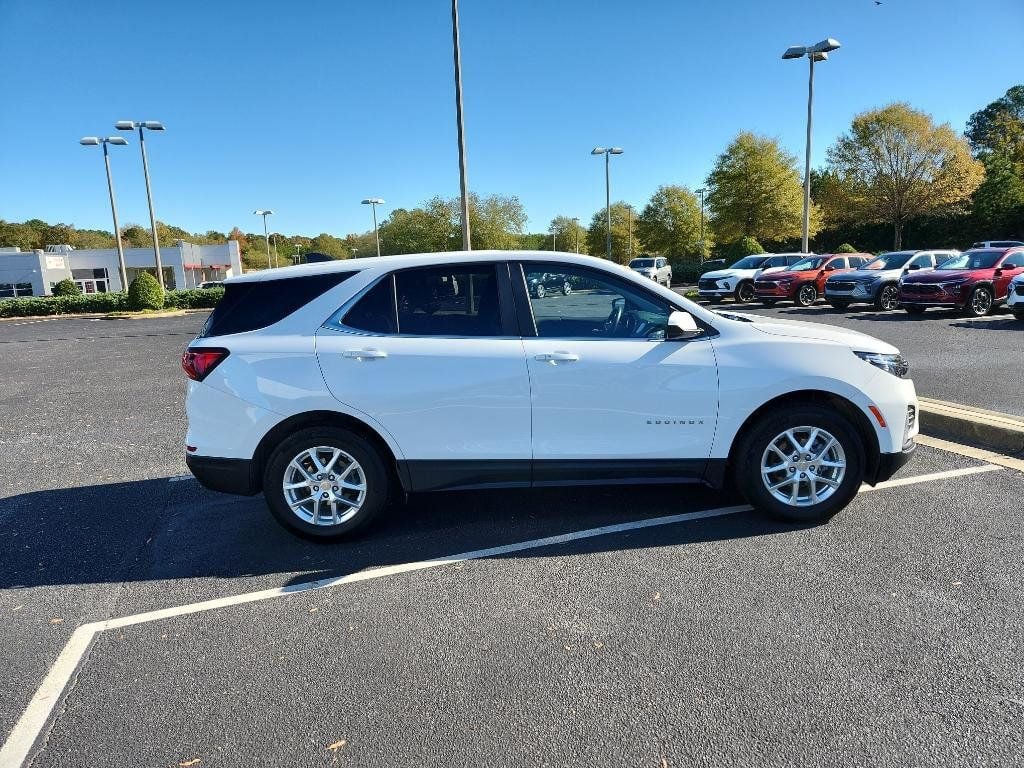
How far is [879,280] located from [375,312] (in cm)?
1805

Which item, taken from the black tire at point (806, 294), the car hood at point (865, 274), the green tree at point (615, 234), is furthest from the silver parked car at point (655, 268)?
the green tree at point (615, 234)

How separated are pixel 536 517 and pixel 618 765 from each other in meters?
2.27

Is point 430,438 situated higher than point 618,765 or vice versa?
point 430,438

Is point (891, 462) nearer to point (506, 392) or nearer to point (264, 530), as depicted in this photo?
point (506, 392)

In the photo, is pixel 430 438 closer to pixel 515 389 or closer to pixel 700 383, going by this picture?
pixel 515 389

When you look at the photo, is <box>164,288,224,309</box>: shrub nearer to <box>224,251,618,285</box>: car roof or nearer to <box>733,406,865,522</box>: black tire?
<box>224,251,618,285</box>: car roof

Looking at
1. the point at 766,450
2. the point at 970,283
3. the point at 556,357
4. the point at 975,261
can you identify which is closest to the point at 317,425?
the point at 556,357

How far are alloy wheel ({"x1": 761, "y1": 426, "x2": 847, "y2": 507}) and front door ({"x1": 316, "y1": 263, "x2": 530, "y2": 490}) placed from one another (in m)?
1.54

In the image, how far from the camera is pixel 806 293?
69.5 feet

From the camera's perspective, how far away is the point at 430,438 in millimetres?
3973

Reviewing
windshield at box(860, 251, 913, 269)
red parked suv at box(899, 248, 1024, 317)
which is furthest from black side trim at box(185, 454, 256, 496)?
windshield at box(860, 251, 913, 269)

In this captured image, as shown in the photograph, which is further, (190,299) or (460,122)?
(190,299)

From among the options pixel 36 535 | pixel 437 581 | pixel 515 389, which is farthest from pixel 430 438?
pixel 36 535

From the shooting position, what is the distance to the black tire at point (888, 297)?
1827 centimetres
